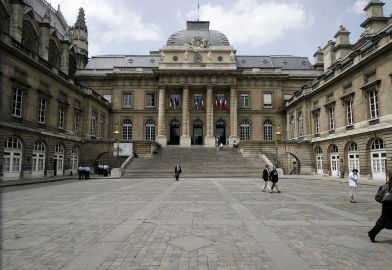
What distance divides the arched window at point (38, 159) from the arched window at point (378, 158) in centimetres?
2823

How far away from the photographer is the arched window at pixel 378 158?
23.0m

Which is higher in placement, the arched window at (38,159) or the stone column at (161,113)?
the stone column at (161,113)

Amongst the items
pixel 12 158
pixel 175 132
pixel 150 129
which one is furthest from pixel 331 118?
pixel 12 158

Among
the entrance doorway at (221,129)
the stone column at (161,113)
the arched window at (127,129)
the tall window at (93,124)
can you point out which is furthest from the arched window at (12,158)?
the entrance doorway at (221,129)

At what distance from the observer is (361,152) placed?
83.0ft

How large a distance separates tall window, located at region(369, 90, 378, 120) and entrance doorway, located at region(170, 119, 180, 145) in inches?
1117

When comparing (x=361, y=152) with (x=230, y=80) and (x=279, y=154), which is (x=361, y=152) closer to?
(x=279, y=154)

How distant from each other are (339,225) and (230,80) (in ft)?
129

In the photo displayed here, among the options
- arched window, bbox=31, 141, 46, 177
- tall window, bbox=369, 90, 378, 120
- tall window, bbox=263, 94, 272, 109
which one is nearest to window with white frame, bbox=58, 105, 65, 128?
arched window, bbox=31, 141, 46, 177

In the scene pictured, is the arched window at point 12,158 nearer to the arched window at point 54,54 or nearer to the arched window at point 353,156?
the arched window at point 54,54

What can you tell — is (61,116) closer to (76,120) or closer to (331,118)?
(76,120)

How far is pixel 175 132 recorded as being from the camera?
4781cm

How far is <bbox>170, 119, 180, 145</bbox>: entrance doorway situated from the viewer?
156 feet

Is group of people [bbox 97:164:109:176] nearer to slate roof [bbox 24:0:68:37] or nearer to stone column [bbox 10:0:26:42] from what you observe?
stone column [bbox 10:0:26:42]
